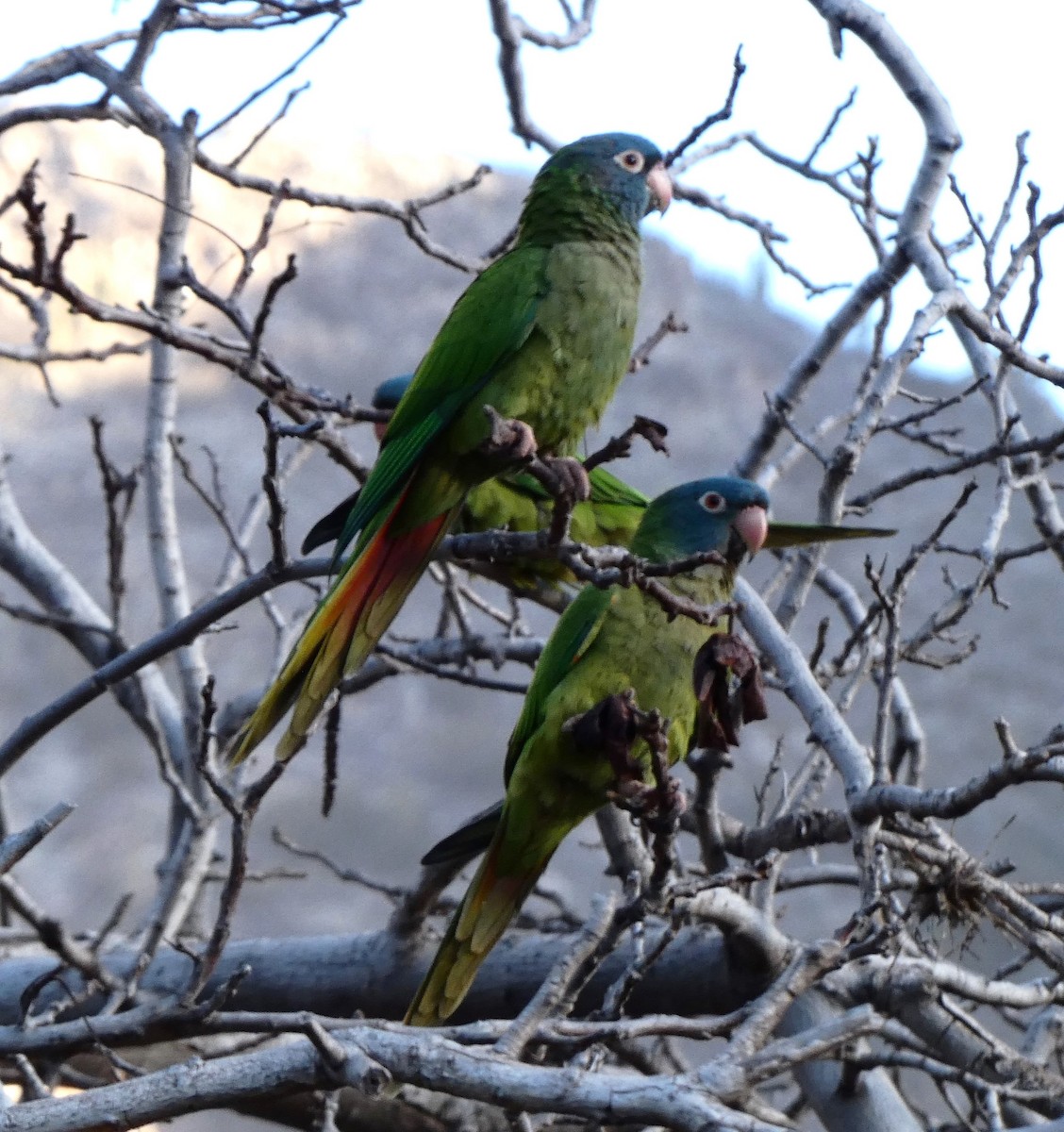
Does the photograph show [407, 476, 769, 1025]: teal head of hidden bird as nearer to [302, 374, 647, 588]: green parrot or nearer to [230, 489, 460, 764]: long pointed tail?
[230, 489, 460, 764]: long pointed tail

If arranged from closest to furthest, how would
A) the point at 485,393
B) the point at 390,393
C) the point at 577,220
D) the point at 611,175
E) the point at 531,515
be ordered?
the point at 485,393 → the point at 577,220 → the point at 611,175 → the point at 531,515 → the point at 390,393

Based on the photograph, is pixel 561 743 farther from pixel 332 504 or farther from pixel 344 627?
pixel 332 504

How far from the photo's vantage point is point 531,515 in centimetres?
345

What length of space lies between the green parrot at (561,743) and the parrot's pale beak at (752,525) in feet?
0.37

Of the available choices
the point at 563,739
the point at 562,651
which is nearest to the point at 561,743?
the point at 563,739

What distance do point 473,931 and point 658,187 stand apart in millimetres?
1859

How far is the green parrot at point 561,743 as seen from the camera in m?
2.47

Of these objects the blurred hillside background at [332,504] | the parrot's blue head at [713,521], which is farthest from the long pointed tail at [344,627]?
the blurred hillside background at [332,504]

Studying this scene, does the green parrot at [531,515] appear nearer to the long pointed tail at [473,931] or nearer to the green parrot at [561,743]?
the green parrot at [561,743]

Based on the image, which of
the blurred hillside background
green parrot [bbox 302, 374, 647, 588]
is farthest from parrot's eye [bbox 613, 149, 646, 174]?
the blurred hillside background

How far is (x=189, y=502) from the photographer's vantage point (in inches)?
589

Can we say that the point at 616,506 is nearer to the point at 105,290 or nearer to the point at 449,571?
the point at 449,571

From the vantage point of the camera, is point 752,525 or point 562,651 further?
point 752,525

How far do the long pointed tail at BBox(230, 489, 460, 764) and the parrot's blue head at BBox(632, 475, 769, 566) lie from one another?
456mm
